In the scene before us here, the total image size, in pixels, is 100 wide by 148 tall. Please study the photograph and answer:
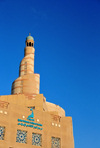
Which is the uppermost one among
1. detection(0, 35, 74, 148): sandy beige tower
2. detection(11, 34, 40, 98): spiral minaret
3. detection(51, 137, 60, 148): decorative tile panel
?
detection(11, 34, 40, 98): spiral minaret

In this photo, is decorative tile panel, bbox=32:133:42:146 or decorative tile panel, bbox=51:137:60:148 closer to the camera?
decorative tile panel, bbox=32:133:42:146

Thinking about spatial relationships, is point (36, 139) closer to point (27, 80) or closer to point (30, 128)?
point (30, 128)

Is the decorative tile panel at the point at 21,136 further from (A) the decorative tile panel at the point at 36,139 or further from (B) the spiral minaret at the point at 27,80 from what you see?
(B) the spiral minaret at the point at 27,80

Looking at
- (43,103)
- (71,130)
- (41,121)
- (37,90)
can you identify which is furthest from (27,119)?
(37,90)

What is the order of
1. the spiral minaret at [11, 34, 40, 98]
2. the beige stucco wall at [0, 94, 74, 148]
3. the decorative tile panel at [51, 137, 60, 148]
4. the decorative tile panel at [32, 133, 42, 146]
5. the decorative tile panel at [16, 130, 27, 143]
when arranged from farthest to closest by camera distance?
the spiral minaret at [11, 34, 40, 98], the decorative tile panel at [51, 137, 60, 148], the decorative tile panel at [32, 133, 42, 146], the decorative tile panel at [16, 130, 27, 143], the beige stucco wall at [0, 94, 74, 148]

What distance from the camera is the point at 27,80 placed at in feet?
132

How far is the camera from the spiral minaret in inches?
1551

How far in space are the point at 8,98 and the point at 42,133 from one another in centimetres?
729

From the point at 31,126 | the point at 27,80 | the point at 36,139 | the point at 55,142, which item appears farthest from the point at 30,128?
the point at 27,80

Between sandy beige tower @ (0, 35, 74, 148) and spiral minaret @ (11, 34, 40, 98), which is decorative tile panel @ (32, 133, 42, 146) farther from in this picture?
spiral minaret @ (11, 34, 40, 98)

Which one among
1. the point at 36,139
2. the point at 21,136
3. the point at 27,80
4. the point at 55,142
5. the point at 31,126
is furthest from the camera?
the point at 27,80

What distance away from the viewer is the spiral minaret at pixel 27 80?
39406mm

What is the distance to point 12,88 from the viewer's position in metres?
41.5

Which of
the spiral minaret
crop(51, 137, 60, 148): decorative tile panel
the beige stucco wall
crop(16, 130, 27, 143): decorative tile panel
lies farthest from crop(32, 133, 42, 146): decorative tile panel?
the spiral minaret
